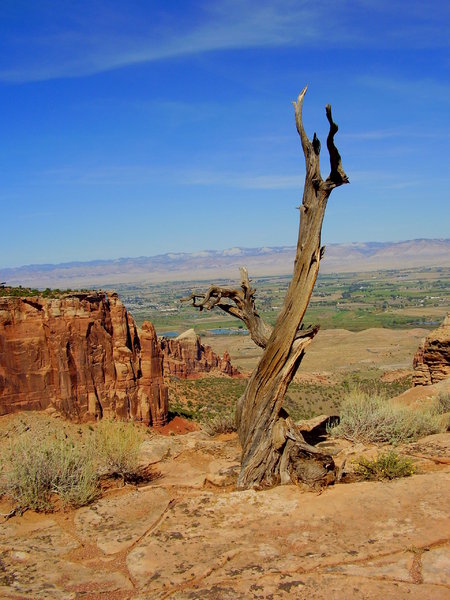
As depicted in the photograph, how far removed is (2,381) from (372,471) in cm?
2227

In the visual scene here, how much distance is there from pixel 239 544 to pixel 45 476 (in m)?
3.88

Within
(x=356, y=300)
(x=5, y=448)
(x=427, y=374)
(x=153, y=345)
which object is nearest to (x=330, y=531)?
(x=5, y=448)

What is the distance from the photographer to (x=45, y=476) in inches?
363

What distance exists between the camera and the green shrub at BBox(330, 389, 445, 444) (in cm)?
1246

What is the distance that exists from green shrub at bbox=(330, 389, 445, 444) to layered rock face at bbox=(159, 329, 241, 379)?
46711 mm

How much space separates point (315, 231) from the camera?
1002 centimetres

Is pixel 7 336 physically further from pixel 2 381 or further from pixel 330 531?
pixel 330 531

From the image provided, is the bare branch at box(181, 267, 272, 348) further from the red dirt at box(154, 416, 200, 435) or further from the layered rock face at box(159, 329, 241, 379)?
the layered rock face at box(159, 329, 241, 379)

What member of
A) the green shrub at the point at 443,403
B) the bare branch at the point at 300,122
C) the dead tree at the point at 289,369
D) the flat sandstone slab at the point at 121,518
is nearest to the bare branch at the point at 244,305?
the dead tree at the point at 289,369

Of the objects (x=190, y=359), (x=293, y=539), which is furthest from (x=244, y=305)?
(x=190, y=359)

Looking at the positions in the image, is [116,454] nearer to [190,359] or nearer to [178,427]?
[178,427]

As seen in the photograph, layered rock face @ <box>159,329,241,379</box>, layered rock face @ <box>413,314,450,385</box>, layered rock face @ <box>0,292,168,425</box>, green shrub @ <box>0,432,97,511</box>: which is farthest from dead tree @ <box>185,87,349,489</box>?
layered rock face @ <box>159,329,241,379</box>

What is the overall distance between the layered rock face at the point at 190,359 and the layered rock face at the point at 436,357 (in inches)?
1459

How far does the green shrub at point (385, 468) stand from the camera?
9125 millimetres
